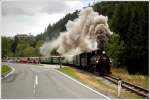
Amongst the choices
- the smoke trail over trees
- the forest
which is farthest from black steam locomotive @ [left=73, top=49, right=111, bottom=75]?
the forest

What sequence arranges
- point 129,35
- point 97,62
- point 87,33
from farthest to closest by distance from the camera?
point 129,35 → point 87,33 → point 97,62

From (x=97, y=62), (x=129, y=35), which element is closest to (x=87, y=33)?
(x=97, y=62)

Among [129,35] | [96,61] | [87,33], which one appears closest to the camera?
[96,61]

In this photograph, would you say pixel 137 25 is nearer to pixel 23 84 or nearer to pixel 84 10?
pixel 84 10

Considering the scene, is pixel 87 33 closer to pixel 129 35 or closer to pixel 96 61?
pixel 96 61

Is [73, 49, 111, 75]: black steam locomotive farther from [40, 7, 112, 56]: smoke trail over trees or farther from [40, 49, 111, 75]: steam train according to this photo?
[40, 7, 112, 56]: smoke trail over trees

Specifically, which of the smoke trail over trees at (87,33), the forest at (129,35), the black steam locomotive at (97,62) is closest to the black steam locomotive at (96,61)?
the black steam locomotive at (97,62)

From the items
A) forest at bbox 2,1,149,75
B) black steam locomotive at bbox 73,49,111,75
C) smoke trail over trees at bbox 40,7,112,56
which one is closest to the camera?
black steam locomotive at bbox 73,49,111,75

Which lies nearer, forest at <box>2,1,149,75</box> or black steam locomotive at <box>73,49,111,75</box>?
black steam locomotive at <box>73,49,111,75</box>

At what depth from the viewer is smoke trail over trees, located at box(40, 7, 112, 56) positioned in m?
40.7

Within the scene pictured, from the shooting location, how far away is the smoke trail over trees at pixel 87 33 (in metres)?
40.7

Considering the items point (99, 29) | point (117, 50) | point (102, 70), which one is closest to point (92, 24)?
point (99, 29)

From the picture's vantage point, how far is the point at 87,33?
44125 mm

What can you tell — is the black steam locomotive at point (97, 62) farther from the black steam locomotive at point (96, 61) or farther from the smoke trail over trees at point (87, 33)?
the smoke trail over trees at point (87, 33)
